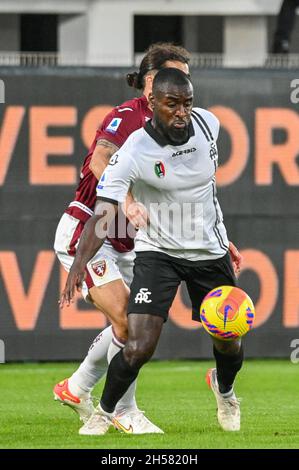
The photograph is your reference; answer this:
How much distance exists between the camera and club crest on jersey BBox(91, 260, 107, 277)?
9.83 metres

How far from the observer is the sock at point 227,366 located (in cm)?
939

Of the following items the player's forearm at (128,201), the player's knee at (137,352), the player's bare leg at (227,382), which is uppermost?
the player's forearm at (128,201)

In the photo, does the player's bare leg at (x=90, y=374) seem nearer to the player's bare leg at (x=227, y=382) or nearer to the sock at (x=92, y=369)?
the sock at (x=92, y=369)

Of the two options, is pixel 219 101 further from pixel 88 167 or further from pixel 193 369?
pixel 88 167

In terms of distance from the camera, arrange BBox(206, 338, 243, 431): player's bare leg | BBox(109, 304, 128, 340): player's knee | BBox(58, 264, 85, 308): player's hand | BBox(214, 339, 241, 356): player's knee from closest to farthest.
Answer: BBox(58, 264, 85, 308): player's hand → BBox(214, 339, 241, 356): player's knee → BBox(206, 338, 243, 431): player's bare leg → BBox(109, 304, 128, 340): player's knee

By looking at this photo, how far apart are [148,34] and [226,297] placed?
68.1 feet

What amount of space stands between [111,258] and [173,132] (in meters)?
1.36

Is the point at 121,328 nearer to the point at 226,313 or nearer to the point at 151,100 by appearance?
the point at 226,313

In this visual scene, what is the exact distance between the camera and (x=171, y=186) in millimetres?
9062

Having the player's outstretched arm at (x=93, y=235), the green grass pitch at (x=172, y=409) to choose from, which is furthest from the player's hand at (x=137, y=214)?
the green grass pitch at (x=172, y=409)

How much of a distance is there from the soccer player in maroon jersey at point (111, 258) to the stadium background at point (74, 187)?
5444 millimetres

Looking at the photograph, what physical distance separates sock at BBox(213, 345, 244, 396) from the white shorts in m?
0.95

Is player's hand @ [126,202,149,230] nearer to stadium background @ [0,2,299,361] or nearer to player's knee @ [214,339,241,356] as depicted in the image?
player's knee @ [214,339,241,356]

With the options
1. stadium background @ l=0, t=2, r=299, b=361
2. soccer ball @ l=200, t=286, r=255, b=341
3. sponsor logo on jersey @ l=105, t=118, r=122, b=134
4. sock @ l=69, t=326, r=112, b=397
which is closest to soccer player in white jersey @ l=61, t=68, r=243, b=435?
soccer ball @ l=200, t=286, r=255, b=341
